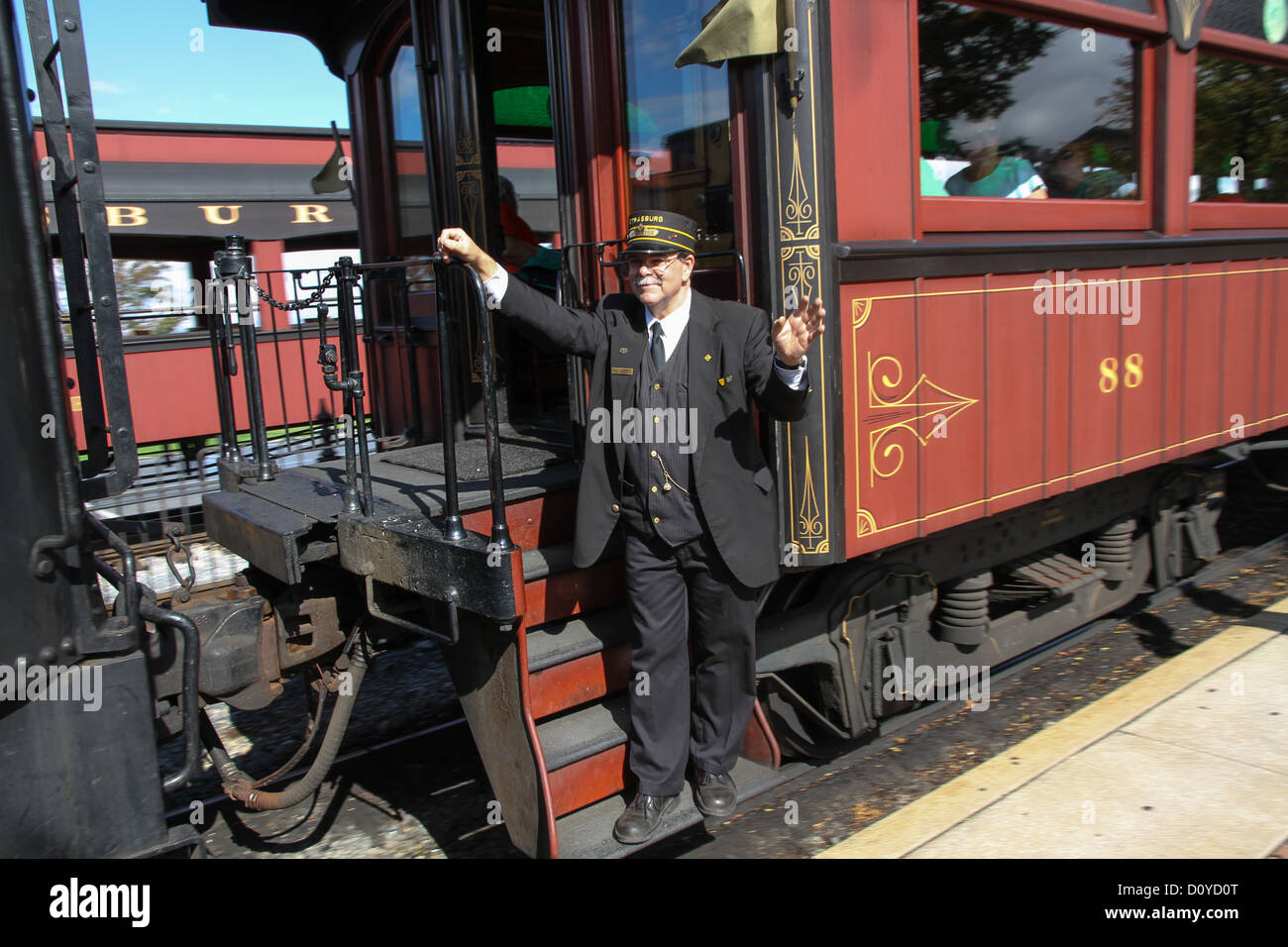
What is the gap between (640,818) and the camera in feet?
9.54

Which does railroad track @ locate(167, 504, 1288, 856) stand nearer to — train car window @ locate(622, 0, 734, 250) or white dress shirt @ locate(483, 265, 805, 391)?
white dress shirt @ locate(483, 265, 805, 391)

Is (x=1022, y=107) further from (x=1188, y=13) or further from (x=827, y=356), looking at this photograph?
(x=827, y=356)

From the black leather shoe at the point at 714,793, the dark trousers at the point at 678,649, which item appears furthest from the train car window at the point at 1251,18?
the black leather shoe at the point at 714,793

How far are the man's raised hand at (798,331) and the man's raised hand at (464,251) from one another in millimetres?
845

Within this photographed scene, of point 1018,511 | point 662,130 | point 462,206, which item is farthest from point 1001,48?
point 462,206

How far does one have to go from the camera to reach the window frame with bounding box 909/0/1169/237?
3346 mm

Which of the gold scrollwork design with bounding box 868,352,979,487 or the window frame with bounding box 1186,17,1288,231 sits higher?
the window frame with bounding box 1186,17,1288,231

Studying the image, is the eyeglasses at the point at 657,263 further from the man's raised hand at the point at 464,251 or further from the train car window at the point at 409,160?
the train car window at the point at 409,160

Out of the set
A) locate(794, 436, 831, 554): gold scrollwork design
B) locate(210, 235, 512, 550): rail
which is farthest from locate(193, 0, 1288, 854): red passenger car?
locate(210, 235, 512, 550): rail

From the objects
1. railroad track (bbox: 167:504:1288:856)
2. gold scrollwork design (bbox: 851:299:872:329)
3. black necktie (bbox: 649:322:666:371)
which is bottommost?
railroad track (bbox: 167:504:1288:856)

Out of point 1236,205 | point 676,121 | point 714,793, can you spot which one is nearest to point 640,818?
point 714,793

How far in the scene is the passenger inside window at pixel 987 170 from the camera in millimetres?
3521

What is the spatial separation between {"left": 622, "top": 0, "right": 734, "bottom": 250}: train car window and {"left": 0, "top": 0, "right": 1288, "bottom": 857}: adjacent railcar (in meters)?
0.01

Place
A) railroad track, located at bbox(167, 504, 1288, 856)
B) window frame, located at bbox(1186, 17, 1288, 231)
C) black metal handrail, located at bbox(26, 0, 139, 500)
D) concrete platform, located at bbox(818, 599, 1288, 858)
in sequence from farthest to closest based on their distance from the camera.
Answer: window frame, located at bbox(1186, 17, 1288, 231)
railroad track, located at bbox(167, 504, 1288, 856)
concrete platform, located at bbox(818, 599, 1288, 858)
black metal handrail, located at bbox(26, 0, 139, 500)
